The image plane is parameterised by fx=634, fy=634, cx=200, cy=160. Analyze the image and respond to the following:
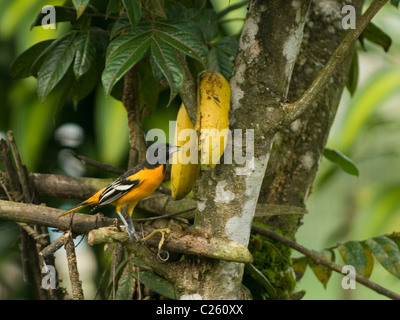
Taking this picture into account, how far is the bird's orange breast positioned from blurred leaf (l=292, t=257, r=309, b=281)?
28.2 inches

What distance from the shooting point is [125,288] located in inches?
81.1

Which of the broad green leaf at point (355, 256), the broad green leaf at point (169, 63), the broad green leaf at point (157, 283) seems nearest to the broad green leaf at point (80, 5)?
the broad green leaf at point (169, 63)

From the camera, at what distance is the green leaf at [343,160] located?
8.30 ft

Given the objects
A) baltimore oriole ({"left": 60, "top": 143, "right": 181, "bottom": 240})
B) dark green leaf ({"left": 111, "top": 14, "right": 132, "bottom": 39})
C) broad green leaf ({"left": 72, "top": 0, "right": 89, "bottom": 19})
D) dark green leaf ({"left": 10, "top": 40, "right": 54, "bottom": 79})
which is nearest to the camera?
broad green leaf ({"left": 72, "top": 0, "right": 89, "bottom": 19})

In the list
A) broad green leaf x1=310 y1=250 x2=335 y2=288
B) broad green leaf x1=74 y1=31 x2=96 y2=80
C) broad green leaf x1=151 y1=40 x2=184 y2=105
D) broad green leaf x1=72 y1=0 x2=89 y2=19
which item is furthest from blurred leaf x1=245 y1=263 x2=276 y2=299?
broad green leaf x1=72 y1=0 x2=89 y2=19

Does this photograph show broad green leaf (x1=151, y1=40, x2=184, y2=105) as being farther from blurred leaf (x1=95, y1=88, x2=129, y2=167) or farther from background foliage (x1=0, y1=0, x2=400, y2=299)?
blurred leaf (x1=95, y1=88, x2=129, y2=167)

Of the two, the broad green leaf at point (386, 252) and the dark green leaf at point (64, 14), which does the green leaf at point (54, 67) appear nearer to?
the dark green leaf at point (64, 14)

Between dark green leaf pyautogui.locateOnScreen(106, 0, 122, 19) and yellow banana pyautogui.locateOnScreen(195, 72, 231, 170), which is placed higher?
dark green leaf pyautogui.locateOnScreen(106, 0, 122, 19)

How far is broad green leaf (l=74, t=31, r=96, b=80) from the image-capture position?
208 centimetres

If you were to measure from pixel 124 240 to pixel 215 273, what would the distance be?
0.99 ft

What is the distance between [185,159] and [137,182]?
249 millimetres

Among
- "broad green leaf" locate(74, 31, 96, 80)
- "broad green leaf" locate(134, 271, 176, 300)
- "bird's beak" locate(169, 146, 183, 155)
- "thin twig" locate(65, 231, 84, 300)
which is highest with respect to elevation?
"broad green leaf" locate(74, 31, 96, 80)

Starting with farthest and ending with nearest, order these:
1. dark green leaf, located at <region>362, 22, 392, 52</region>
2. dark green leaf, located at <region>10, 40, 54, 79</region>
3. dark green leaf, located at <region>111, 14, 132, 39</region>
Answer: dark green leaf, located at <region>362, 22, 392, 52</region>, dark green leaf, located at <region>10, 40, 54, 79</region>, dark green leaf, located at <region>111, 14, 132, 39</region>

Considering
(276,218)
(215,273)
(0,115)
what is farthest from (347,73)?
(0,115)
